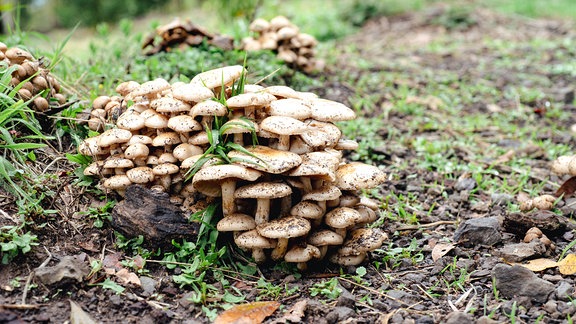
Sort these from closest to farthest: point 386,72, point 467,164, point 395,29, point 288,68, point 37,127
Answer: point 37,127 → point 467,164 → point 288,68 → point 386,72 → point 395,29

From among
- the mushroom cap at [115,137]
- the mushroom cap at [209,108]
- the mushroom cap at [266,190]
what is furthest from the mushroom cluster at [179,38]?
the mushroom cap at [266,190]

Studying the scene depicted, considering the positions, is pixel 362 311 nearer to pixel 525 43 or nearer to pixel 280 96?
pixel 280 96

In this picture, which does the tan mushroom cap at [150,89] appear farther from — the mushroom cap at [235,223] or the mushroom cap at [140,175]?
the mushroom cap at [235,223]

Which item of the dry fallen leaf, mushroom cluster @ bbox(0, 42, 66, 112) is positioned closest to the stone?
the dry fallen leaf

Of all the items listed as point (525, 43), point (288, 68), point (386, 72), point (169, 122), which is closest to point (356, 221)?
point (169, 122)

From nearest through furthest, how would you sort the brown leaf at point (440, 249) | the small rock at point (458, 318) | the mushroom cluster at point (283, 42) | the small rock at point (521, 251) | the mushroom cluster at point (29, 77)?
the small rock at point (458, 318)
the small rock at point (521, 251)
the brown leaf at point (440, 249)
the mushroom cluster at point (29, 77)
the mushroom cluster at point (283, 42)

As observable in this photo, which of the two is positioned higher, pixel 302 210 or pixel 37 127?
→ pixel 37 127

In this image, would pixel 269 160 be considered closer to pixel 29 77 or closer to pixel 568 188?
pixel 29 77
